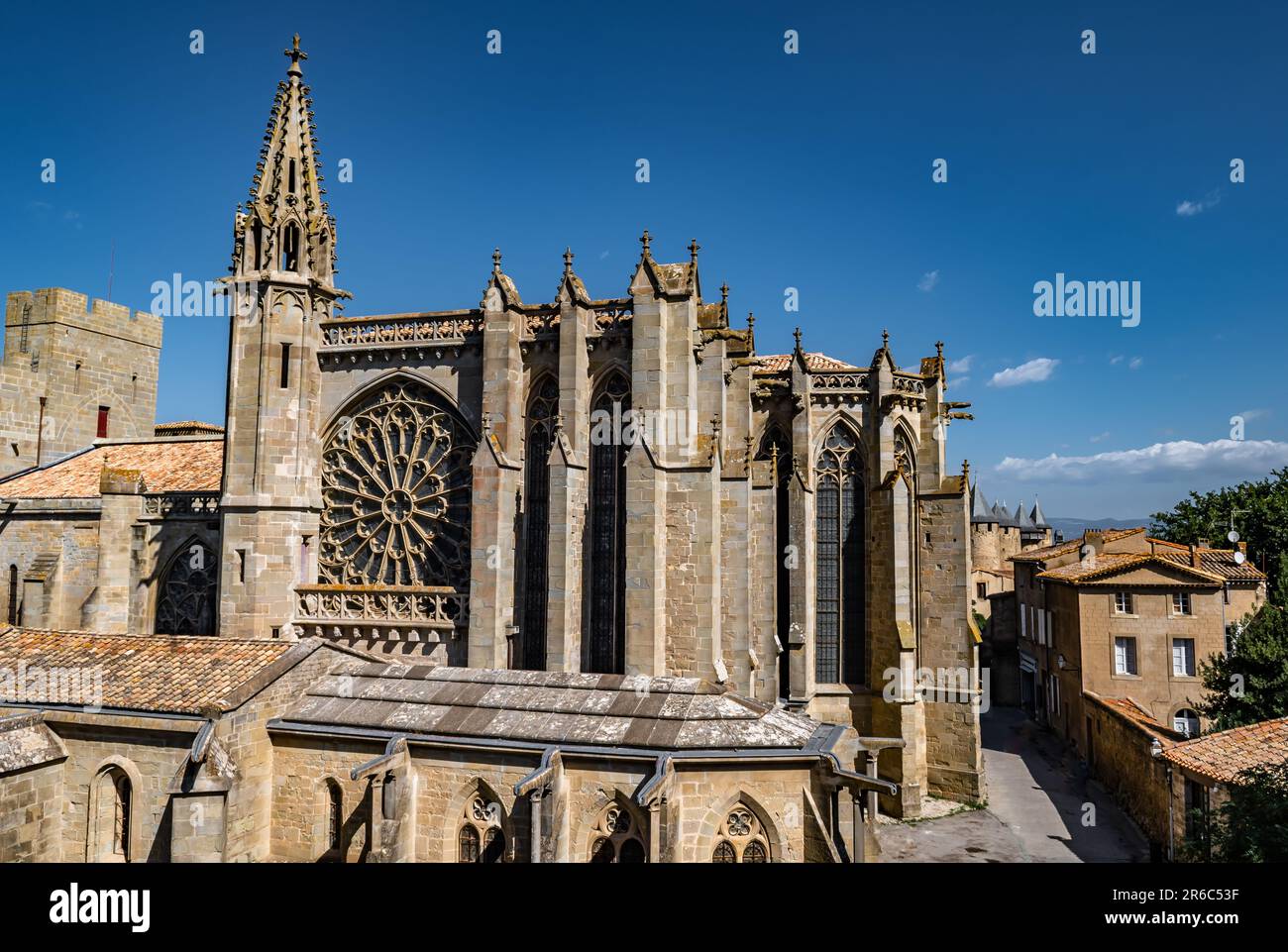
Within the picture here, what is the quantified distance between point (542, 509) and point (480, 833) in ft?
27.1

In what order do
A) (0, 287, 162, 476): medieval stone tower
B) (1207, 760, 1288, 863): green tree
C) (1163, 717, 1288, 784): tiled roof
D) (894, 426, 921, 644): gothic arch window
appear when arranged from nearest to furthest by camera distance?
(1207, 760, 1288, 863): green tree
(1163, 717, 1288, 784): tiled roof
(894, 426, 921, 644): gothic arch window
(0, 287, 162, 476): medieval stone tower

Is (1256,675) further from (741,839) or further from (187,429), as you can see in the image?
(187,429)

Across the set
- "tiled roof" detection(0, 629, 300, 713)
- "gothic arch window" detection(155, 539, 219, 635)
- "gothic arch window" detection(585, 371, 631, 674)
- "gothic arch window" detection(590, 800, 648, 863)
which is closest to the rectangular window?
"gothic arch window" detection(585, 371, 631, 674)

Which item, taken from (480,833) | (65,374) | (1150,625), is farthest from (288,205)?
(1150,625)

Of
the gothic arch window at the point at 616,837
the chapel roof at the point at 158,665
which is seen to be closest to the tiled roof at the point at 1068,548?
the gothic arch window at the point at 616,837

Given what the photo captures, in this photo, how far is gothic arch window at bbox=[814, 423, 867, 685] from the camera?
984 inches

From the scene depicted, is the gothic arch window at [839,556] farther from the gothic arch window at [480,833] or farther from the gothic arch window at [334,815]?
the gothic arch window at [334,815]

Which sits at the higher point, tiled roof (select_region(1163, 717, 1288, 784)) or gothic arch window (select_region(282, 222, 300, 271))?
gothic arch window (select_region(282, 222, 300, 271))

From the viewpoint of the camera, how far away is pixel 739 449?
2181 centimetres

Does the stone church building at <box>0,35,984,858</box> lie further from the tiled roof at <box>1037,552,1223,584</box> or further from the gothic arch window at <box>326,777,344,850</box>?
the tiled roof at <box>1037,552,1223,584</box>

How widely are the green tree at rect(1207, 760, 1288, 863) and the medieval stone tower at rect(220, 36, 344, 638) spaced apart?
1936 centimetres

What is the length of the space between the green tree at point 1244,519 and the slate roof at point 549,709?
3105 centimetres
